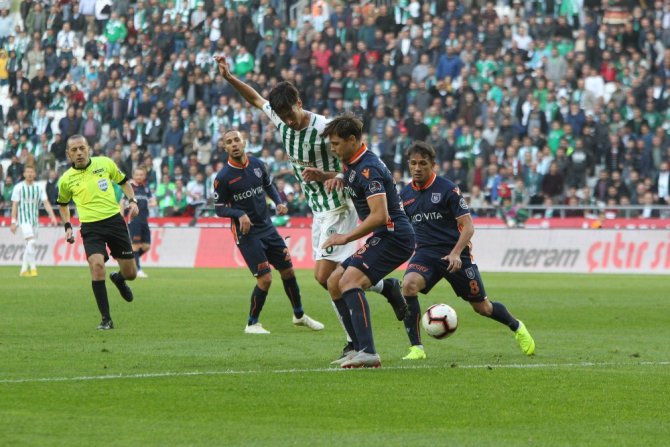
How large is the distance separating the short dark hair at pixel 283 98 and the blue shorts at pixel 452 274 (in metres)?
1.78

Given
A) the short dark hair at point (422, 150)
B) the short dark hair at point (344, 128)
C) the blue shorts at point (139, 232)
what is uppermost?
the short dark hair at point (344, 128)

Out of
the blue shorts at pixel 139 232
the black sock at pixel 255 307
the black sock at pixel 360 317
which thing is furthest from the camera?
the blue shorts at pixel 139 232

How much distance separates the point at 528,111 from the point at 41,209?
13.6 metres

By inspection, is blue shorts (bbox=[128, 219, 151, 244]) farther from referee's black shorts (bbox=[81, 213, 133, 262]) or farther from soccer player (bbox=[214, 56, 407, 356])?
soccer player (bbox=[214, 56, 407, 356])

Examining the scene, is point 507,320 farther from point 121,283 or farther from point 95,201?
point 121,283

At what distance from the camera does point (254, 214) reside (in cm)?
1567

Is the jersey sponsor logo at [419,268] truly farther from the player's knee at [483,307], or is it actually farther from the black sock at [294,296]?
the black sock at [294,296]

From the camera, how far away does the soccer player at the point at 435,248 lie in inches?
455

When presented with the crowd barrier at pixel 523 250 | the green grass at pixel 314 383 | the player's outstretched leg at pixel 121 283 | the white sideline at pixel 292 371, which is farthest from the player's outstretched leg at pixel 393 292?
the crowd barrier at pixel 523 250

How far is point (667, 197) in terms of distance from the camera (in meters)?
28.2

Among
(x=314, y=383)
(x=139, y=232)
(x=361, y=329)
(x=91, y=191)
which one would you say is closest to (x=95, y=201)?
(x=91, y=191)

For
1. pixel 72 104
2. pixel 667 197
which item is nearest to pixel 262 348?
pixel 667 197

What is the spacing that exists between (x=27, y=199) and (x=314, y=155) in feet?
55.0

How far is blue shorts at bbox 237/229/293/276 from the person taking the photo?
1539cm
